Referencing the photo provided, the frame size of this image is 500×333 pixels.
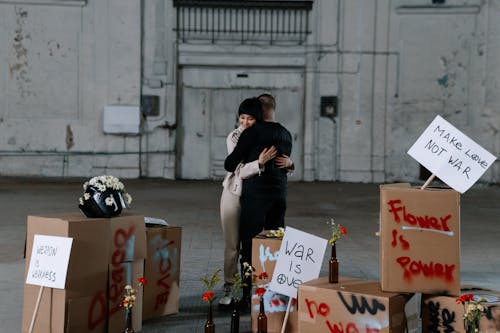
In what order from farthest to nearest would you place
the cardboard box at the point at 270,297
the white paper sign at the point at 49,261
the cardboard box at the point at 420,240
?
the cardboard box at the point at 270,297 < the white paper sign at the point at 49,261 < the cardboard box at the point at 420,240

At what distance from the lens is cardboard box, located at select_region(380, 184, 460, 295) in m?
4.04

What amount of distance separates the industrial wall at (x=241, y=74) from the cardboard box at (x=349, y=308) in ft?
38.5

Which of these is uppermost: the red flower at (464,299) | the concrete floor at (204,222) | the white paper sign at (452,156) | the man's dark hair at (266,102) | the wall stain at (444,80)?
the wall stain at (444,80)

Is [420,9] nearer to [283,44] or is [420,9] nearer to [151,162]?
[283,44]

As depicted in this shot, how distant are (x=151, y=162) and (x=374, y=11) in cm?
577

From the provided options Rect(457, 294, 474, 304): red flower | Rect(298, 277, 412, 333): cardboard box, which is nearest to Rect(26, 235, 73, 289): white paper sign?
Rect(298, 277, 412, 333): cardboard box

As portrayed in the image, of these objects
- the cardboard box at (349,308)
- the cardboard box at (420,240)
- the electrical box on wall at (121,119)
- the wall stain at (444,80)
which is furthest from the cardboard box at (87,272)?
the wall stain at (444,80)

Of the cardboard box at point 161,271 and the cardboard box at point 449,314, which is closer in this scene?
the cardboard box at point 449,314

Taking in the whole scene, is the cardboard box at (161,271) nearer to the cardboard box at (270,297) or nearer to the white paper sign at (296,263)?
the cardboard box at (270,297)

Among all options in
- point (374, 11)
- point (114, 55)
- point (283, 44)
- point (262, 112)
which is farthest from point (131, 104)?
point (262, 112)

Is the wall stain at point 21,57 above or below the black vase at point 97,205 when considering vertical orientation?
above

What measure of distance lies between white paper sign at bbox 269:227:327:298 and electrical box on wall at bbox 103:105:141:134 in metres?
11.5

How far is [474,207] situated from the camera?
12.3 metres

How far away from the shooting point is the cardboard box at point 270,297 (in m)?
4.66
